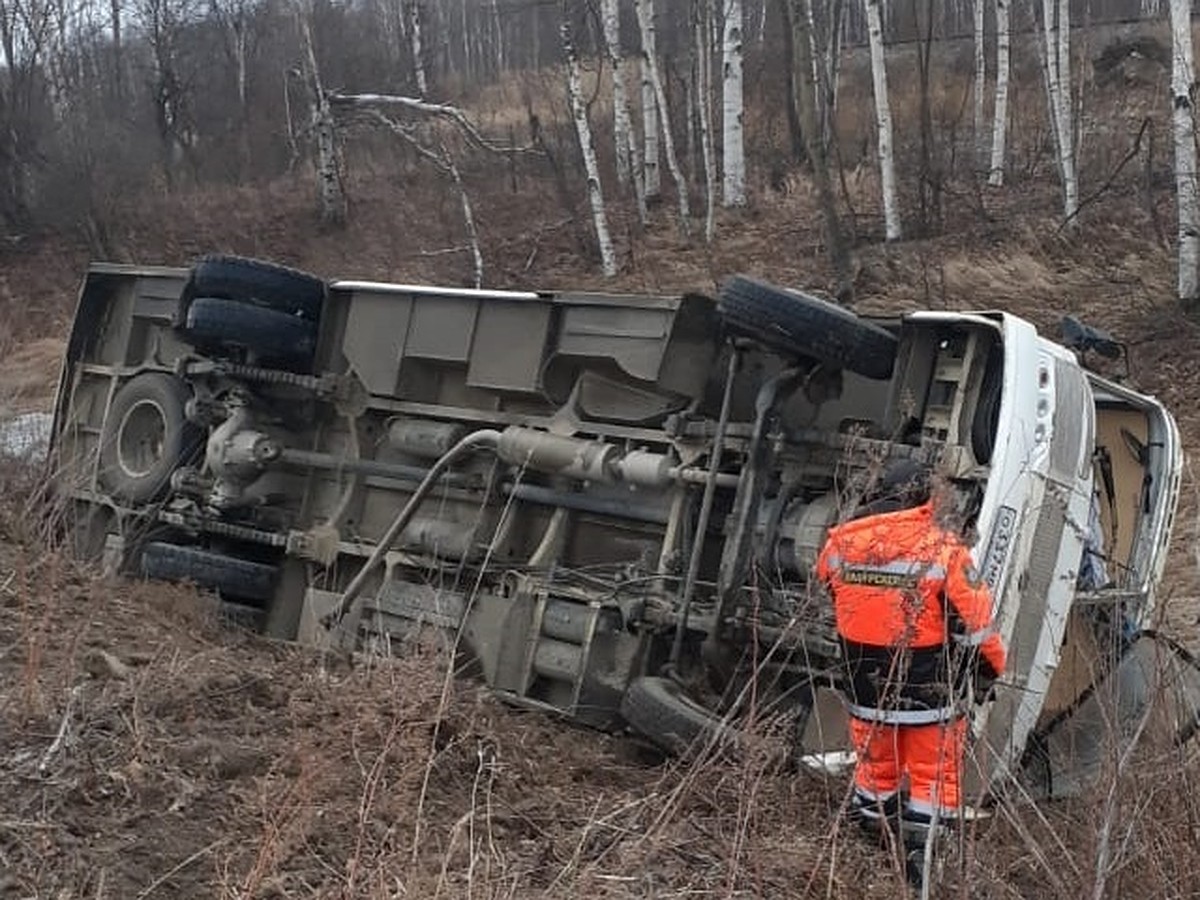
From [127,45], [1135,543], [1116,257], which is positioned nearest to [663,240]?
[1116,257]

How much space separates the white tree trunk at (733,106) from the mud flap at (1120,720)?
44.1ft

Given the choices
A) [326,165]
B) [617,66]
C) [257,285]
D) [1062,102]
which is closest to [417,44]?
[326,165]

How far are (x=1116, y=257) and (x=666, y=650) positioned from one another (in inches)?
426

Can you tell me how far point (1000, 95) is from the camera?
18438 mm

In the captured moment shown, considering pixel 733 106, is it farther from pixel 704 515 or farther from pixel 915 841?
pixel 915 841

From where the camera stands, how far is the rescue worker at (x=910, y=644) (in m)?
3.77

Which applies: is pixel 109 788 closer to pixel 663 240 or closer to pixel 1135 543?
pixel 1135 543

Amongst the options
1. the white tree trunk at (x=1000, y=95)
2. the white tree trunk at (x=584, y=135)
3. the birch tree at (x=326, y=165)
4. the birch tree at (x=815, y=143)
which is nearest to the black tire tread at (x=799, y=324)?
the birch tree at (x=815, y=143)

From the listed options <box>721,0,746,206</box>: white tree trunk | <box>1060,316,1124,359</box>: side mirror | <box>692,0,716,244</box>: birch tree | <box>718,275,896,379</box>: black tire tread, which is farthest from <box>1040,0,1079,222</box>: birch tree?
<box>718,275,896,379</box>: black tire tread

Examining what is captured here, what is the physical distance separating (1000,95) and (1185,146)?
7.13 metres

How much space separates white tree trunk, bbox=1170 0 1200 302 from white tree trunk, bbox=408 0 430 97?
17573 millimetres

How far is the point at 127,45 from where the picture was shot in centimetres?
3256

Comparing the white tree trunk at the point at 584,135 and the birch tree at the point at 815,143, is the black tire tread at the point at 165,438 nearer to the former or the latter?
the birch tree at the point at 815,143

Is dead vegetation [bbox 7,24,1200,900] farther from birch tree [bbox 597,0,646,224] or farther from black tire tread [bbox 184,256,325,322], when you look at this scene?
birch tree [bbox 597,0,646,224]
